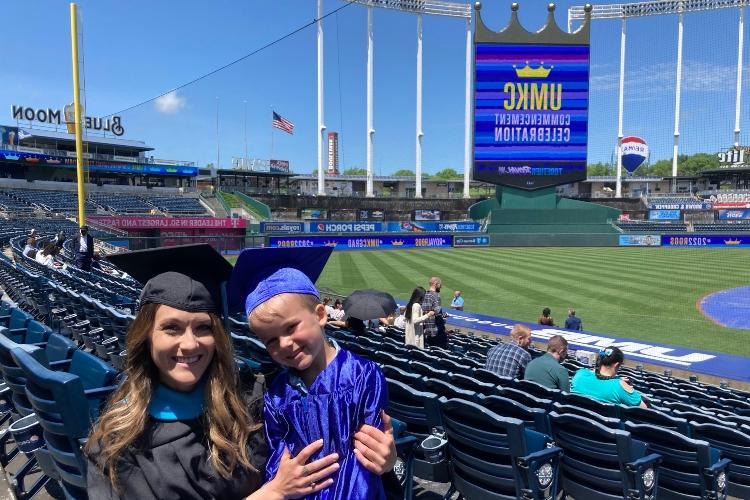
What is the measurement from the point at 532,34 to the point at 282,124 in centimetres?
2661

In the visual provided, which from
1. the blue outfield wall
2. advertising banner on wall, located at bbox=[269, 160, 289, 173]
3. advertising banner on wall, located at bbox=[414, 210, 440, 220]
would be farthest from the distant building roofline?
the blue outfield wall

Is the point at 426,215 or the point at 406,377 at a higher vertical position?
the point at 426,215

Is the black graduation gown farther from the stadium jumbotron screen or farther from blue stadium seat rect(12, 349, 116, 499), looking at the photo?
the stadium jumbotron screen

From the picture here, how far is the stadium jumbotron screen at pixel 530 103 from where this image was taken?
44344mm

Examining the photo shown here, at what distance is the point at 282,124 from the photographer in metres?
54.0

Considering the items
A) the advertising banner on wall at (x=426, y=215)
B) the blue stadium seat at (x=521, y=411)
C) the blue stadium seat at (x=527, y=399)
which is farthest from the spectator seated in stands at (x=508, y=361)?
the advertising banner on wall at (x=426, y=215)

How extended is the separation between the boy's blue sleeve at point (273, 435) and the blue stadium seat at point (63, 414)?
0.73 m

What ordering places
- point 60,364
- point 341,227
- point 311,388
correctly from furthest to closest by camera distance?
point 341,227 → point 60,364 → point 311,388

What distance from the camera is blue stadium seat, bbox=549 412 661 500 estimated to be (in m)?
3.06

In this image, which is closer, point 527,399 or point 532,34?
point 527,399

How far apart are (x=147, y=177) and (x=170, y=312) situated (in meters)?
64.1

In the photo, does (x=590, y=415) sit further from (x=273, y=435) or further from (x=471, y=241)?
(x=471, y=241)

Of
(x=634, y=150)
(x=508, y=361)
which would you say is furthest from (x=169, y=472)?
(x=634, y=150)

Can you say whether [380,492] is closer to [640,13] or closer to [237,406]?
[237,406]
